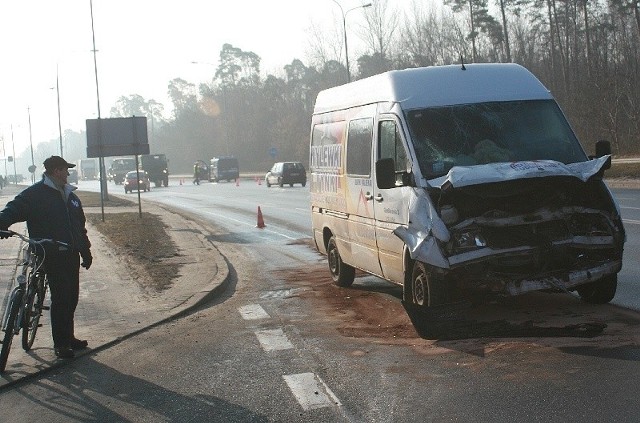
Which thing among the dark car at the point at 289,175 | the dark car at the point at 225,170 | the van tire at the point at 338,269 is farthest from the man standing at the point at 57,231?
the dark car at the point at 225,170

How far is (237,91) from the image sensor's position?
135500 mm

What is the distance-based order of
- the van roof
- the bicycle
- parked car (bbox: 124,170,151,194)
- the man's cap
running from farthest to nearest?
parked car (bbox: 124,170,151,194) < the van roof < the man's cap < the bicycle

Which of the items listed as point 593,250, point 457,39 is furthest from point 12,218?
point 457,39

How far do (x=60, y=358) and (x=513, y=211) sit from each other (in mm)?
4181

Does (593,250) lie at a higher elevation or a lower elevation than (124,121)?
lower

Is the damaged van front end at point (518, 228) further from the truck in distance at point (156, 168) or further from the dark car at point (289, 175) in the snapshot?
the truck in distance at point (156, 168)

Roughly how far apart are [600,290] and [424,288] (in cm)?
182

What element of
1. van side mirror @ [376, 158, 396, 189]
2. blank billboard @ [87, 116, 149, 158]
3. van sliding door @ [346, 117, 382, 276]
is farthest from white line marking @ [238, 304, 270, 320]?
blank billboard @ [87, 116, 149, 158]

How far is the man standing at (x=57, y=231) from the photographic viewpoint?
9242 millimetres

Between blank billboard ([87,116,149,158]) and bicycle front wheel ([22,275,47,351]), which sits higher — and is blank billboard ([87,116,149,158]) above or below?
above

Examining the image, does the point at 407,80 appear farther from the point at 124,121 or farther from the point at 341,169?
the point at 124,121

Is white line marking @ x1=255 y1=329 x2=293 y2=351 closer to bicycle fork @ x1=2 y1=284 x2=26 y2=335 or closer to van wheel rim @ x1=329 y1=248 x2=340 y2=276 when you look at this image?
bicycle fork @ x1=2 y1=284 x2=26 y2=335

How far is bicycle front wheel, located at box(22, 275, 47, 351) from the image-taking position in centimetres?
920

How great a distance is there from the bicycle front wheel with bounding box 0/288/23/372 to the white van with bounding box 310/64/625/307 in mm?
3468
